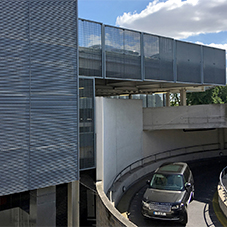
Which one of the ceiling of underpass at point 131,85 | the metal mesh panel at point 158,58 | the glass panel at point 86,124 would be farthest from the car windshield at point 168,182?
the ceiling of underpass at point 131,85

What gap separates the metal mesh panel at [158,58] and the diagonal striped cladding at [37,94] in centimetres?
511

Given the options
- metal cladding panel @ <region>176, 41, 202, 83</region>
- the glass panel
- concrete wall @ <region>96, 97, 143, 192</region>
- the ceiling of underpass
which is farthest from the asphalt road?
metal cladding panel @ <region>176, 41, 202, 83</region>

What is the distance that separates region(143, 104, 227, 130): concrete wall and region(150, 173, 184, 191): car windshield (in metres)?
5.91

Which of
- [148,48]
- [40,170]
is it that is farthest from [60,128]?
[148,48]

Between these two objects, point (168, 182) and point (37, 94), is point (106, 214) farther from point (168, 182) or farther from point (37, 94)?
point (37, 94)

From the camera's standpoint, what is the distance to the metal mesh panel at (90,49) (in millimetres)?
10531

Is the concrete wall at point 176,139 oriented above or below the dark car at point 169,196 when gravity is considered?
above

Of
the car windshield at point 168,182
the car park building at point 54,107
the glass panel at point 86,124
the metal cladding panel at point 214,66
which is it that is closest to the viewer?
the car park building at point 54,107

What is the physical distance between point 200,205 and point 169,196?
244cm

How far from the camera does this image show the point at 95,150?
35.3 feet

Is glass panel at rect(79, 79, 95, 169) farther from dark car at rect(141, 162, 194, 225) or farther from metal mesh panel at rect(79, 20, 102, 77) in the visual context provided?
dark car at rect(141, 162, 194, 225)

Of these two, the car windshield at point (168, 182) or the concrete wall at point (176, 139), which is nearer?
the car windshield at point (168, 182)

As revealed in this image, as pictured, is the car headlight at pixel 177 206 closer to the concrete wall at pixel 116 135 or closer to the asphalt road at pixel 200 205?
the asphalt road at pixel 200 205

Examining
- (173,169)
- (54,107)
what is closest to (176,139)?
(173,169)
